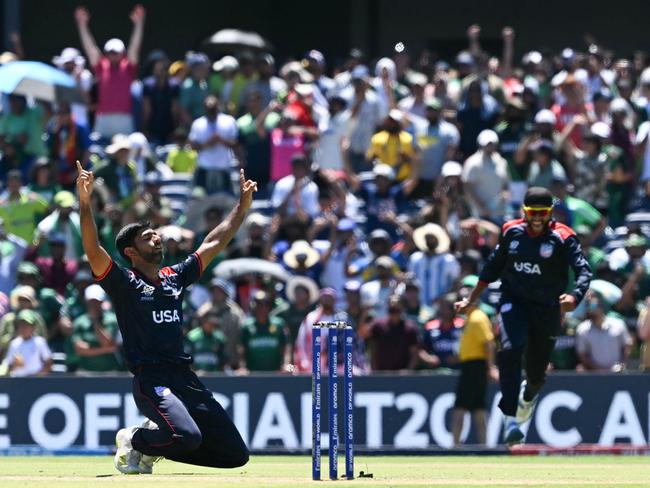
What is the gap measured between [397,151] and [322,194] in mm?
1065

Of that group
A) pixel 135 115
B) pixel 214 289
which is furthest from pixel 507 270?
pixel 135 115

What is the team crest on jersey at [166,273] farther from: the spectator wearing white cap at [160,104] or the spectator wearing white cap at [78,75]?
the spectator wearing white cap at [160,104]

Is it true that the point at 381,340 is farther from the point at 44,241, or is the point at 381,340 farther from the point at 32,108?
the point at 32,108

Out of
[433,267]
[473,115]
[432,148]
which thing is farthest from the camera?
[473,115]

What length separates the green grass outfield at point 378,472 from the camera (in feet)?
37.4

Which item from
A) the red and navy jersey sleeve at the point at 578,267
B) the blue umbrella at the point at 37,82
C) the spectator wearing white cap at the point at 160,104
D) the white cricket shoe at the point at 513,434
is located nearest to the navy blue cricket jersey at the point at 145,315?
the white cricket shoe at the point at 513,434

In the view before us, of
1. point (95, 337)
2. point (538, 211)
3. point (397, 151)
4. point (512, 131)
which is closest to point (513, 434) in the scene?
point (538, 211)

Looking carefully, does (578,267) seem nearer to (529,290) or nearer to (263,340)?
(529,290)

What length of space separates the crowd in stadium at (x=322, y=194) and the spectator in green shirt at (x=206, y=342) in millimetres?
22

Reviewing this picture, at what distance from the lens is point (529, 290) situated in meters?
13.7

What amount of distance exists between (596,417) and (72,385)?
211 inches

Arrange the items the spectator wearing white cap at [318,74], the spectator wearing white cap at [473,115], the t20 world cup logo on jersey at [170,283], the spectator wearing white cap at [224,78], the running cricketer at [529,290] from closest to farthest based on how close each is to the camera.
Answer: the t20 world cup logo on jersey at [170,283], the running cricketer at [529,290], the spectator wearing white cap at [473,115], the spectator wearing white cap at [224,78], the spectator wearing white cap at [318,74]

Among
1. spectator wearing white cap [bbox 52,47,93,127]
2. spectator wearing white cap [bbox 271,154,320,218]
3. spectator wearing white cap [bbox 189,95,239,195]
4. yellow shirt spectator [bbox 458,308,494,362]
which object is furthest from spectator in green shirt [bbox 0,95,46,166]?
yellow shirt spectator [bbox 458,308,494,362]

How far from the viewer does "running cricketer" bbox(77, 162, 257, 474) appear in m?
11.5
